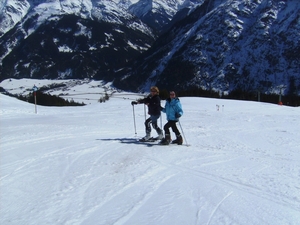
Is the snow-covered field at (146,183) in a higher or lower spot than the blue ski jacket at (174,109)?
lower

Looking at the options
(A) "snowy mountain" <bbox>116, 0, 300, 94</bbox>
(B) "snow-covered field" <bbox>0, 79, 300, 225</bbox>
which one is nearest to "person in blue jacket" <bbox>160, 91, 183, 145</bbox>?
(B) "snow-covered field" <bbox>0, 79, 300, 225</bbox>

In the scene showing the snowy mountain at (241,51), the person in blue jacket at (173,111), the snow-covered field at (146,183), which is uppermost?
the snowy mountain at (241,51)

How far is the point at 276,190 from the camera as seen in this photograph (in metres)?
6.37

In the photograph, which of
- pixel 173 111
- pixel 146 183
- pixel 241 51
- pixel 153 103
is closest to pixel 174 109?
pixel 173 111

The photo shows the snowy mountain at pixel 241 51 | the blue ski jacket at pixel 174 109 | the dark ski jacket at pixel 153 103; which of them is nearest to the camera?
the blue ski jacket at pixel 174 109

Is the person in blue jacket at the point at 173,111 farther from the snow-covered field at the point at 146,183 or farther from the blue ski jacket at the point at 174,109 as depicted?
the snow-covered field at the point at 146,183

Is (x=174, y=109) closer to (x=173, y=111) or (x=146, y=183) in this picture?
(x=173, y=111)

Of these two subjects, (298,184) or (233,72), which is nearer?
(298,184)

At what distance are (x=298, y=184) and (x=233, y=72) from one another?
467 ft

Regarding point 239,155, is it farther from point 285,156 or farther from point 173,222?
point 173,222

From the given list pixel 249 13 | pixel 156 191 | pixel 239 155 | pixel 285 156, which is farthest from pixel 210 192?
pixel 249 13

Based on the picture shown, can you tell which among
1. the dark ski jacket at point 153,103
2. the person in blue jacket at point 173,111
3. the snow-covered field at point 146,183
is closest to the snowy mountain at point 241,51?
the dark ski jacket at point 153,103

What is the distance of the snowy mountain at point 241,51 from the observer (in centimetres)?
13488

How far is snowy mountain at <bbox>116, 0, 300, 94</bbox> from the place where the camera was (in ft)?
443
